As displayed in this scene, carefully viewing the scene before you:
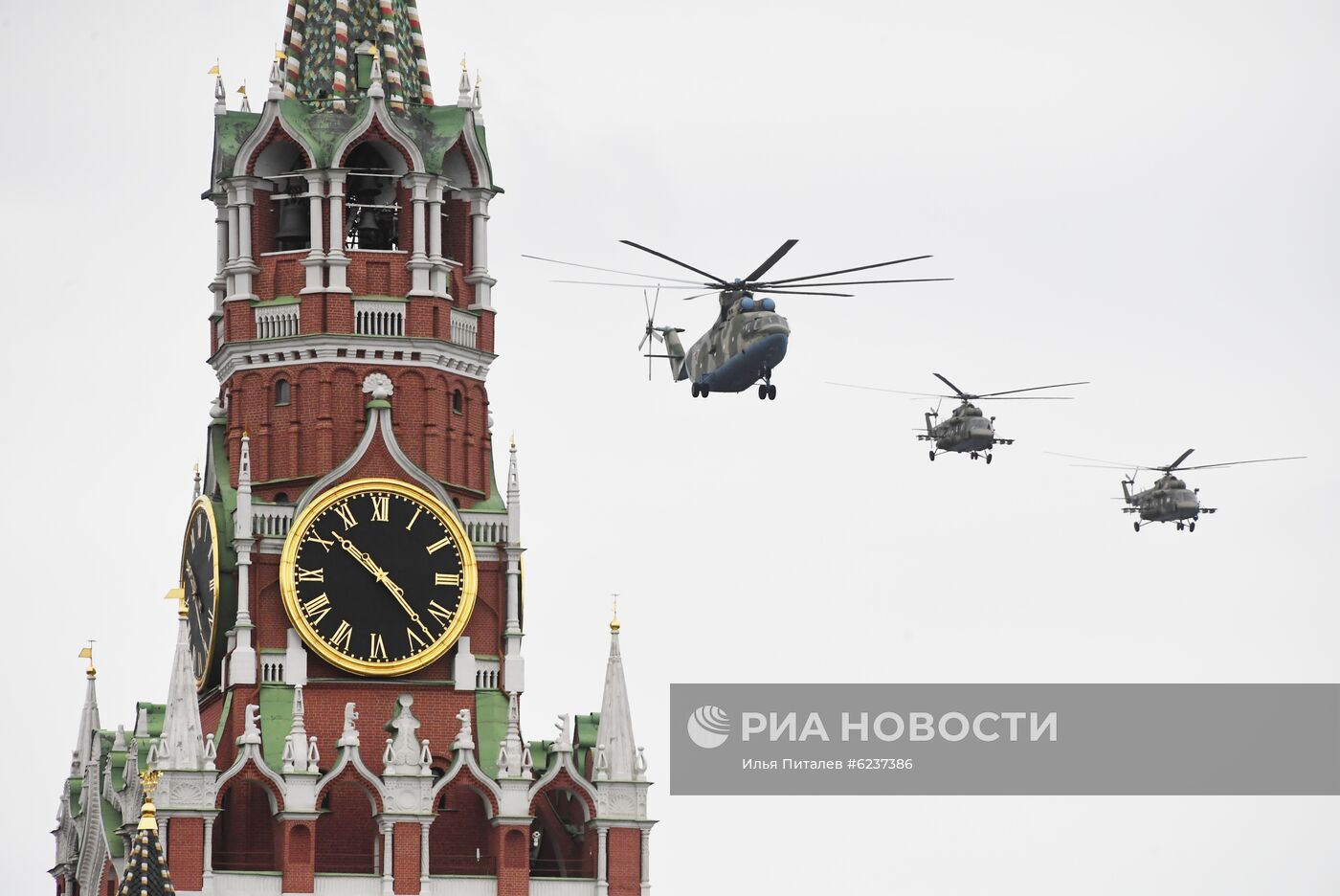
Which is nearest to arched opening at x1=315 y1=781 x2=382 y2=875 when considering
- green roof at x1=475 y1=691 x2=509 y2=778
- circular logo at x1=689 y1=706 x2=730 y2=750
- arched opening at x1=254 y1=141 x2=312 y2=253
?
green roof at x1=475 y1=691 x2=509 y2=778

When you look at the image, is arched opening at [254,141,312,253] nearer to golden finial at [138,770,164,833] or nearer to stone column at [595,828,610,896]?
golden finial at [138,770,164,833]

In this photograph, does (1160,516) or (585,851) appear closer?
(585,851)

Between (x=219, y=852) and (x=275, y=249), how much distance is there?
21100mm

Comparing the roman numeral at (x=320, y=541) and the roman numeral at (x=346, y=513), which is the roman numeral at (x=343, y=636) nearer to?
the roman numeral at (x=320, y=541)

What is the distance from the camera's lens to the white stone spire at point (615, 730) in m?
159

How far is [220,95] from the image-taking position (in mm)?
165375

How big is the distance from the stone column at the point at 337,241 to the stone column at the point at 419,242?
2195 mm

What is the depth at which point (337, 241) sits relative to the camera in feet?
534

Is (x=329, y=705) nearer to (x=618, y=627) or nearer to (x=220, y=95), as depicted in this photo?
(x=618, y=627)

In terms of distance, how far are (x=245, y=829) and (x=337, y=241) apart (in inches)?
787

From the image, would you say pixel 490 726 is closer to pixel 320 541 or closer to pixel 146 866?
pixel 320 541


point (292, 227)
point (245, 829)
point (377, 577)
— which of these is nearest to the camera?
point (245, 829)

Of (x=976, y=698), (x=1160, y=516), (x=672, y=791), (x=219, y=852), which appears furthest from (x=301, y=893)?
(x=1160, y=516)

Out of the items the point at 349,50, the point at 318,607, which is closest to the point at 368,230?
the point at 349,50
